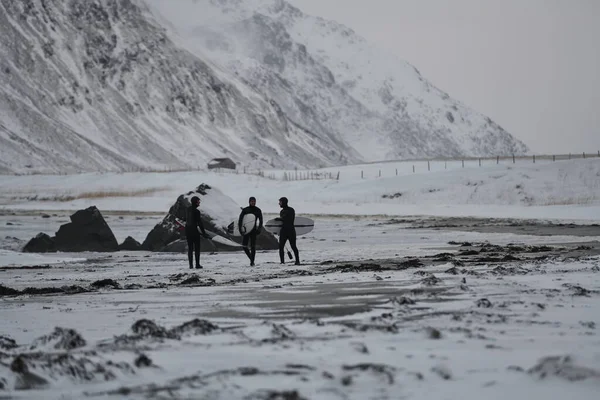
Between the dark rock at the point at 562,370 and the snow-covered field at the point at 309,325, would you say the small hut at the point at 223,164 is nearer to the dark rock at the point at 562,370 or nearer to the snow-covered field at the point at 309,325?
the snow-covered field at the point at 309,325

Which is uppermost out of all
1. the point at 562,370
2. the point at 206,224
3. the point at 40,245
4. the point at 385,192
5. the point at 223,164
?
the point at 223,164

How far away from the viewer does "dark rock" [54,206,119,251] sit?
93.5ft

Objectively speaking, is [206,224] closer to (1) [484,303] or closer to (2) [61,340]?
(1) [484,303]

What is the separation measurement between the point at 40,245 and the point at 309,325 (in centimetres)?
2036

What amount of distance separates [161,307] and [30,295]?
11.6 ft

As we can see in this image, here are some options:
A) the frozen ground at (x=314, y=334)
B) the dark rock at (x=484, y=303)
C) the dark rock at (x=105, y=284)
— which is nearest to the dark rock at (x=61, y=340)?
the frozen ground at (x=314, y=334)

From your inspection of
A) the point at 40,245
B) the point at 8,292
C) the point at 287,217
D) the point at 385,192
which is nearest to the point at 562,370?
the point at 8,292

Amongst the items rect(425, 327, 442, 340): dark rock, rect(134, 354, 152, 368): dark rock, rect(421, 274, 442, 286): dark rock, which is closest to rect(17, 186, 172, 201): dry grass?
rect(421, 274, 442, 286): dark rock

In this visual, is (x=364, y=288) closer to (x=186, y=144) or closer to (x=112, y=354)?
(x=112, y=354)

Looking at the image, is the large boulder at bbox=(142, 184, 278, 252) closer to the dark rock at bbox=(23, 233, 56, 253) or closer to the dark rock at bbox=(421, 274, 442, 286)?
the dark rock at bbox=(23, 233, 56, 253)

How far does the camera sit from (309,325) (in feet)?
29.3

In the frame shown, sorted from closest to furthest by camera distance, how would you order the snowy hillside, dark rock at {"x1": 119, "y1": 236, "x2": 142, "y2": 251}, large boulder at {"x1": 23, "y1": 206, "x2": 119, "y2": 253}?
large boulder at {"x1": 23, "y1": 206, "x2": 119, "y2": 253} → dark rock at {"x1": 119, "y1": 236, "x2": 142, "y2": 251} → the snowy hillside

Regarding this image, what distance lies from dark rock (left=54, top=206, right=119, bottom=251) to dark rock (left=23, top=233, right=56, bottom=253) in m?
0.30

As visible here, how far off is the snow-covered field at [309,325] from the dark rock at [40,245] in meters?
1.37
